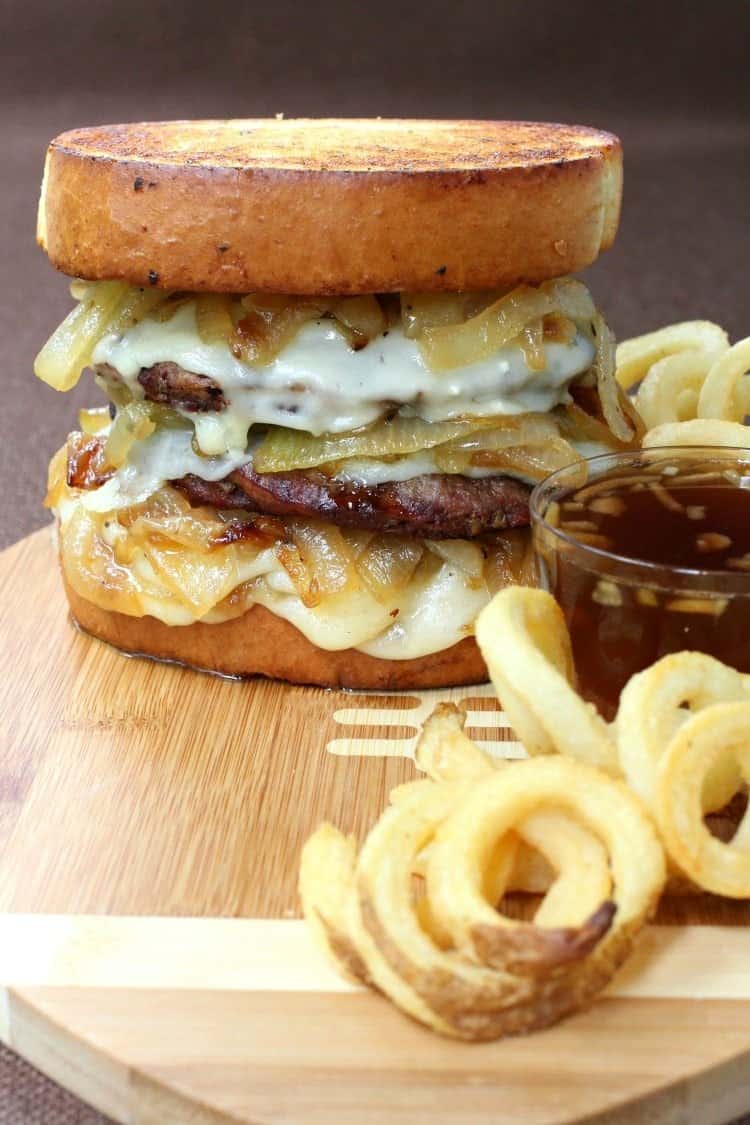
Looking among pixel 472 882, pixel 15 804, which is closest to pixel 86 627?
pixel 15 804

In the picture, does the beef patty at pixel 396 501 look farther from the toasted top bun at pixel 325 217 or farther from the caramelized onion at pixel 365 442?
the toasted top bun at pixel 325 217

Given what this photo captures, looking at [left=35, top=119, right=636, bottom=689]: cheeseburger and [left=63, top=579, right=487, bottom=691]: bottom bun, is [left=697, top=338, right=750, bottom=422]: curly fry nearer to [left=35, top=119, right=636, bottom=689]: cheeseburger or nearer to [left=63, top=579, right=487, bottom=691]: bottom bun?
[left=35, top=119, right=636, bottom=689]: cheeseburger

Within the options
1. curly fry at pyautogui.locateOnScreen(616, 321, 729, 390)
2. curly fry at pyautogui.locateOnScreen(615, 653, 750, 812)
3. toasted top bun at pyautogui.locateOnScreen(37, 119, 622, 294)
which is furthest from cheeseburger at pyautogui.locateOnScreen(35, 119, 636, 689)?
curly fry at pyautogui.locateOnScreen(615, 653, 750, 812)

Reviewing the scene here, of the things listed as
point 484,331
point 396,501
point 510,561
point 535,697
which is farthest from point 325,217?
point 535,697

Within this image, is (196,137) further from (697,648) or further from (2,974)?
(2,974)

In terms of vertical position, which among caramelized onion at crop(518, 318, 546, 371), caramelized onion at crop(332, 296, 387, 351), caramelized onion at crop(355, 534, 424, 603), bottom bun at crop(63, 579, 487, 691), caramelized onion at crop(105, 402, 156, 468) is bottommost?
bottom bun at crop(63, 579, 487, 691)

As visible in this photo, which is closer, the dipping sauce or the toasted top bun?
the dipping sauce
